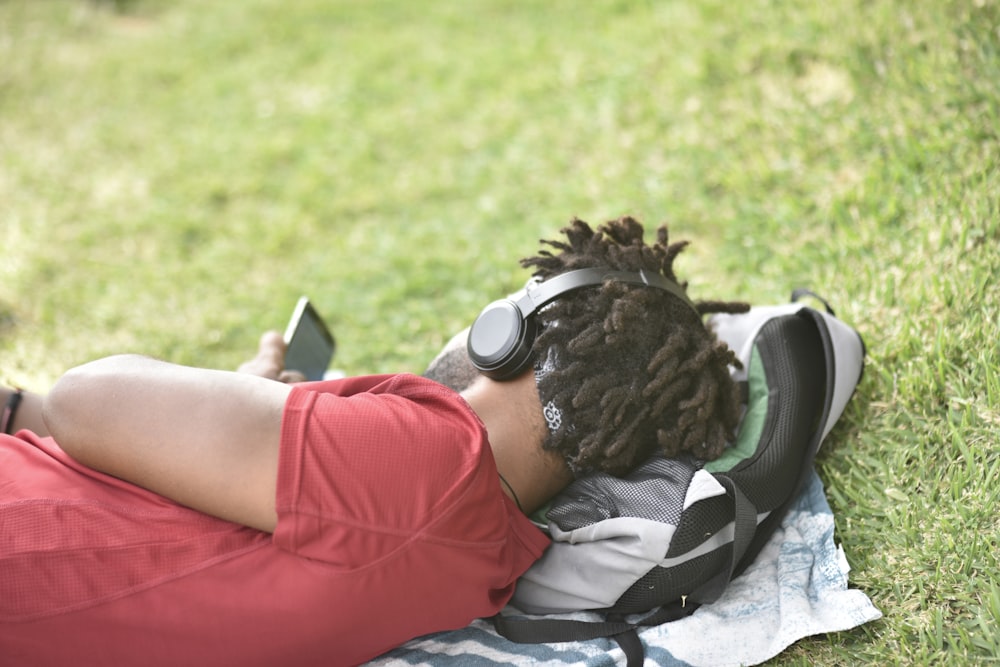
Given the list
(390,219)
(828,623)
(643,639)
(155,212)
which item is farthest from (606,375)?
(155,212)

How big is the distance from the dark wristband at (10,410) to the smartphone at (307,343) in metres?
0.78

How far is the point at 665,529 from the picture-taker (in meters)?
2.15

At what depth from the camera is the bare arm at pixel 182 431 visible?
1.84 m

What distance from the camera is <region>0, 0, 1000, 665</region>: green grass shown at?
251 centimetres

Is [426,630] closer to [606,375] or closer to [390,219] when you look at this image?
[606,375]

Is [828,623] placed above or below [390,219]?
below

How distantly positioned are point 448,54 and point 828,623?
4.46 meters

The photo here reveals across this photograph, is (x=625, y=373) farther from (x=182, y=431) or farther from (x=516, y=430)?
(x=182, y=431)

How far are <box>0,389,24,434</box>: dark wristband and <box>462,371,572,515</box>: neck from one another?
1.38m

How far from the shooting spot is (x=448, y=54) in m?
5.70

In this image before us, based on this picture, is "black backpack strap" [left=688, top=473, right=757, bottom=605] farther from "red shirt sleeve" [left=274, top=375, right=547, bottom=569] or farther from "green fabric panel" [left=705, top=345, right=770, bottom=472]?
"red shirt sleeve" [left=274, top=375, right=547, bottom=569]

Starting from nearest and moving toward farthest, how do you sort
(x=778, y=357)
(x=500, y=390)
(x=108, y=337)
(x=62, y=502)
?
(x=62, y=502)
(x=500, y=390)
(x=778, y=357)
(x=108, y=337)

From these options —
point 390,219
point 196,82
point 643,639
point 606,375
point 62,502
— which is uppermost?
point 196,82

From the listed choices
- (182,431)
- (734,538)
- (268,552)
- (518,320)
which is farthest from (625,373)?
(182,431)
